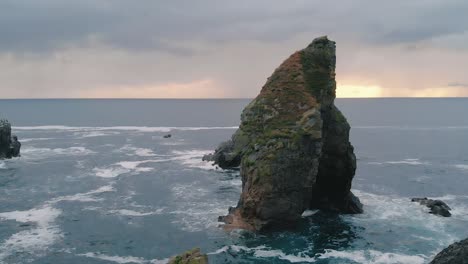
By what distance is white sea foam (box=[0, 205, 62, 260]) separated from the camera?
169 ft

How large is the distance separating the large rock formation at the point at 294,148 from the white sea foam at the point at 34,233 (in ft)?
71.5

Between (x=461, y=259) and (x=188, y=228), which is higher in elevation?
(x=461, y=259)

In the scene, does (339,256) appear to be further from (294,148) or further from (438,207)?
(438,207)

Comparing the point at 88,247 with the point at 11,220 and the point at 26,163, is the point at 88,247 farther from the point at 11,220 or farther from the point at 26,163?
the point at 26,163

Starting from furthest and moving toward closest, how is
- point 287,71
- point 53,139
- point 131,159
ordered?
point 53,139
point 131,159
point 287,71

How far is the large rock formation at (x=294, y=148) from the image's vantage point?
186 feet

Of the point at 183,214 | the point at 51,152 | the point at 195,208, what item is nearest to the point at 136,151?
the point at 51,152

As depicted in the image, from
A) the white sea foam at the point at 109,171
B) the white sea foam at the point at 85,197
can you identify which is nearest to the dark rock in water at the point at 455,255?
the white sea foam at the point at 85,197

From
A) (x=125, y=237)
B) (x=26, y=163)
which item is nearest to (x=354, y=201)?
(x=125, y=237)

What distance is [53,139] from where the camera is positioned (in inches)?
6265

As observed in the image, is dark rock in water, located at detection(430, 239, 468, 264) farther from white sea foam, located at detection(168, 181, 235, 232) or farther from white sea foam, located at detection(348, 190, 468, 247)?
white sea foam, located at detection(168, 181, 235, 232)

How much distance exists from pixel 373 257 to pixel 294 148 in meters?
15.6

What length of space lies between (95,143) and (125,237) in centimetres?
9578

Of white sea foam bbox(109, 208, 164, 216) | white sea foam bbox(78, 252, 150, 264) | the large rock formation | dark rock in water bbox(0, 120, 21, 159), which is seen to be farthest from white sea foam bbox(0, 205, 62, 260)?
dark rock in water bbox(0, 120, 21, 159)
